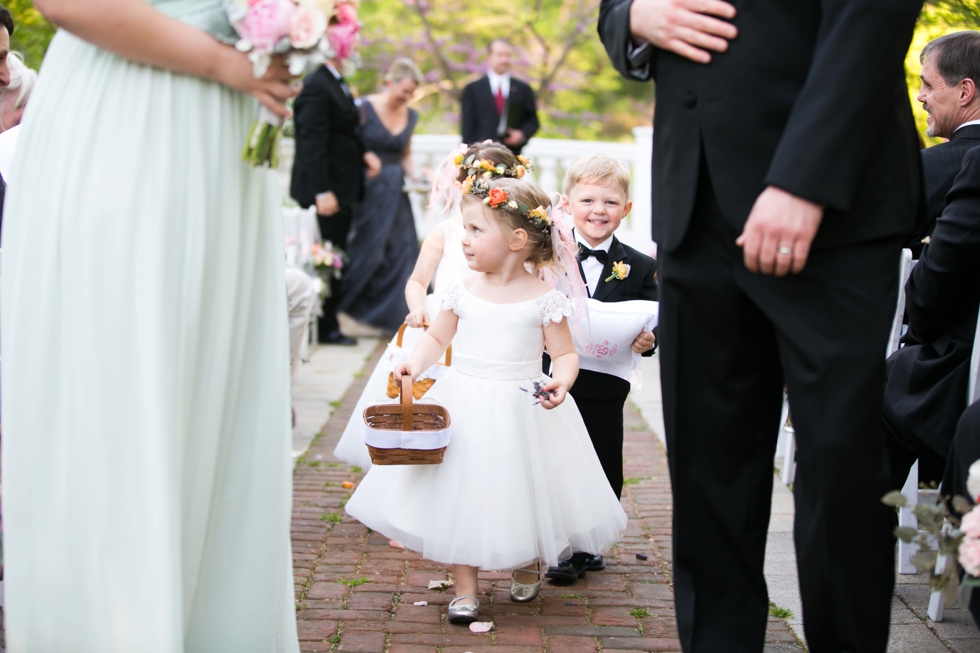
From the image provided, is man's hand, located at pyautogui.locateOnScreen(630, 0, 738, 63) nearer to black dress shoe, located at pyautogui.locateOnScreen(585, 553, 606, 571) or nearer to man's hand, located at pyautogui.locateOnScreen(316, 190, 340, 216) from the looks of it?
black dress shoe, located at pyautogui.locateOnScreen(585, 553, 606, 571)

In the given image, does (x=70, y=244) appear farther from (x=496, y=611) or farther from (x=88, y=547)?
(x=496, y=611)

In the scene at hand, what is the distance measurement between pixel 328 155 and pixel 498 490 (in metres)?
5.57

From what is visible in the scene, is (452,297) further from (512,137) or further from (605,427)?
(512,137)

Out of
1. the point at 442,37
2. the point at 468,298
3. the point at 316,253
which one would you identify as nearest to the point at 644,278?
the point at 468,298

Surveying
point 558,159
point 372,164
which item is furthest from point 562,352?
point 558,159

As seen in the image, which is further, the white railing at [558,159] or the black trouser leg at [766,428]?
the white railing at [558,159]

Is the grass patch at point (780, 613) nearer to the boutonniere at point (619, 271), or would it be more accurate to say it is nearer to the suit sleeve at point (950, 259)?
the suit sleeve at point (950, 259)

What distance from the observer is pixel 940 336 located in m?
3.52

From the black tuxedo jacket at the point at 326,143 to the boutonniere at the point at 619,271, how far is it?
483 cm

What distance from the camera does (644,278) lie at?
158 inches

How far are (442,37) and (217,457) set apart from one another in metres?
16.4

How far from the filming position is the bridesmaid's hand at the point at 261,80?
2254 millimetres

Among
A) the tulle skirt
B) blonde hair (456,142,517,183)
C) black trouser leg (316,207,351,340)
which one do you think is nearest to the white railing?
black trouser leg (316,207,351,340)

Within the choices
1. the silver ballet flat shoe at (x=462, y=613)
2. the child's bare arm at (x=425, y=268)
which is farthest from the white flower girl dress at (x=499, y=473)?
the child's bare arm at (x=425, y=268)
